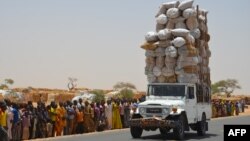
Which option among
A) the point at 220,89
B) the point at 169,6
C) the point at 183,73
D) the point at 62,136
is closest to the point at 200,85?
the point at 183,73

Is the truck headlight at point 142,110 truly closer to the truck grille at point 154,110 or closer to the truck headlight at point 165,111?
the truck grille at point 154,110

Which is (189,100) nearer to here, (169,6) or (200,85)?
(200,85)

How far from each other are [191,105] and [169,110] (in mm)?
1517

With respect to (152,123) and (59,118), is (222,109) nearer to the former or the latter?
(59,118)

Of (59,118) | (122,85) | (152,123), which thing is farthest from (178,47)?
(122,85)

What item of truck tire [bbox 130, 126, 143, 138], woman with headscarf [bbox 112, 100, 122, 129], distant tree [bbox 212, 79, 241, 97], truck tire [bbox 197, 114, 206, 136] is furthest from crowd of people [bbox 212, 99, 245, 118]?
distant tree [bbox 212, 79, 241, 97]

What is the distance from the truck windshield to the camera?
73.3 feet

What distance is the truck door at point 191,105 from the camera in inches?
874

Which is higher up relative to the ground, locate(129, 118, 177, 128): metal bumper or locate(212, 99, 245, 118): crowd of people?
locate(212, 99, 245, 118): crowd of people

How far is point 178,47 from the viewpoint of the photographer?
25.4 meters

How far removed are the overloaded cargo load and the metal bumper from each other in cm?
340

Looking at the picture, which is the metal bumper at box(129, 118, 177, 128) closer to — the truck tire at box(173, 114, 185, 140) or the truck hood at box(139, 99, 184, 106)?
the truck tire at box(173, 114, 185, 140)

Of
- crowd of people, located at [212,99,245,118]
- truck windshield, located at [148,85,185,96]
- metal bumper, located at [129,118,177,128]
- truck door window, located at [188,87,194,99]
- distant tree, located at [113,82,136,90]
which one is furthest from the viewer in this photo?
distant tree, located at [113,82,136,90]

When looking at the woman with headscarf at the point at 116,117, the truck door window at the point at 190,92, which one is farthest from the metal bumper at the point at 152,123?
the woman with headscarf at the point at 116,117
